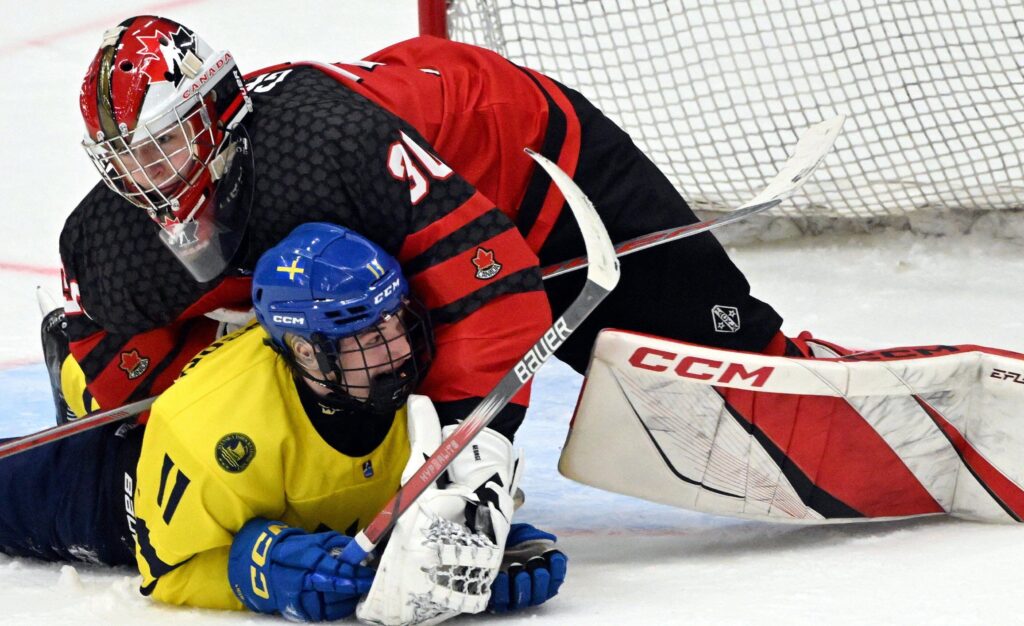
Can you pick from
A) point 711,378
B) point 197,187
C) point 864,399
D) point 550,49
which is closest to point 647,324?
point 711,378

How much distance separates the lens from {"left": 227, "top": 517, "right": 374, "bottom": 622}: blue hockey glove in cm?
190

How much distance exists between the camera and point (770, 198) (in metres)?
2.52

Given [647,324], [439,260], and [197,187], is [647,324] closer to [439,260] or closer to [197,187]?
[439,260]

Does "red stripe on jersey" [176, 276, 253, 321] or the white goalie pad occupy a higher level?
"red stripe on jersey" [176, 276, 253, 321]

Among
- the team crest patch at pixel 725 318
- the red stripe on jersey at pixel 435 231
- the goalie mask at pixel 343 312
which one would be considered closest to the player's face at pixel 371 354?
the goalie mask at pixel 343 312

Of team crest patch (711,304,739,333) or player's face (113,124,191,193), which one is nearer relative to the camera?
player's face (113,124,191,193)

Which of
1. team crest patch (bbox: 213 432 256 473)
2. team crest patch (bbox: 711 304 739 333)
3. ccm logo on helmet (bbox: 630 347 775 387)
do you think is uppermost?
team crest patch (bbox: 711 304 739 333)

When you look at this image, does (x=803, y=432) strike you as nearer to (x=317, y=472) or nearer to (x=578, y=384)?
(x=317, y=472)

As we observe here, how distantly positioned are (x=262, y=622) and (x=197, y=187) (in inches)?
24.7

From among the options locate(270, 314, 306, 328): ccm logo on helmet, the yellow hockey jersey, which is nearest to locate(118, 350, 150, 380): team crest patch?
the yellow hockey jersey

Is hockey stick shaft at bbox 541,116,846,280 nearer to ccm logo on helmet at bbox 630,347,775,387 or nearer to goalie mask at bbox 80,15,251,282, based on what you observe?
ccm logo on helmet at bbox 630,347,775,387

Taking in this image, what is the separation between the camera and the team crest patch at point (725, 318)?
2.43 m

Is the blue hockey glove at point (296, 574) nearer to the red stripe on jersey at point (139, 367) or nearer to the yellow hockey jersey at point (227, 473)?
the yellow hockey jersey at point (227, 473)

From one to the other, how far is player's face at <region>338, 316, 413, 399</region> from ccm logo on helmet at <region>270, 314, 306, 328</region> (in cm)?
6
